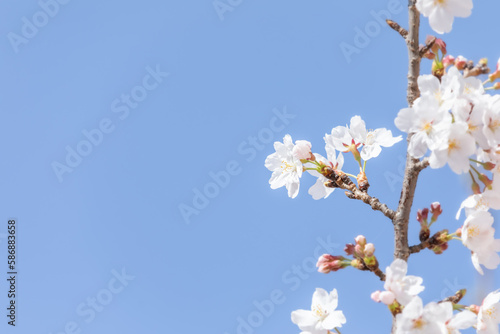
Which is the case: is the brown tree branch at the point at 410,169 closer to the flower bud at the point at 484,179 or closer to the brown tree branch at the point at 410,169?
the brown tree branch at the point at 410,169

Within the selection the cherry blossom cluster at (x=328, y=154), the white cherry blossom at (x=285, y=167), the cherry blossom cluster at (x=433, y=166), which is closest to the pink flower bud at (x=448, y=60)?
the cherry blossom cluster at (x=433, y=166)

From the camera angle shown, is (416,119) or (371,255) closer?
(416,119)

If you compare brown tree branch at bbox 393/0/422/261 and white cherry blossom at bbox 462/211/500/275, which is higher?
brown tree branch at bbox 393/0/422/261

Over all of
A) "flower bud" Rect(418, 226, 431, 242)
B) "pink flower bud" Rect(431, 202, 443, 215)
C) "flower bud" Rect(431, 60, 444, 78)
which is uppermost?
"flower bud" Rect(431, 60, 444, 78)

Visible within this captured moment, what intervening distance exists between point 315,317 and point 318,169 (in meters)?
0.81

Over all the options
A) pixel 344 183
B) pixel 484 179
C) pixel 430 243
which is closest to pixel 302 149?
pixel 344 183

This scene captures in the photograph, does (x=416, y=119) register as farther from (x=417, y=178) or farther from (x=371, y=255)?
(x=371, y=255)

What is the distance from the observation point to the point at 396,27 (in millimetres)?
2615

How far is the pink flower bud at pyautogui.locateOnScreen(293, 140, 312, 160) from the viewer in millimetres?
2938

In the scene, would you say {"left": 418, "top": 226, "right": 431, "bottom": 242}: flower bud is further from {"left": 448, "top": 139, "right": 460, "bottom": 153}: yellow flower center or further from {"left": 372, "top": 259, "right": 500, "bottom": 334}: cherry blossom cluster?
{"left": 448, "top": 139, "right": 460, "bottom": 153}: yellow flower center

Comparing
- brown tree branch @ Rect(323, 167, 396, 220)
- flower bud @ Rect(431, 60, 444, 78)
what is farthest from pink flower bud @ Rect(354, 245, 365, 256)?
flower bud @ Rect(431, 60, 444, 78)

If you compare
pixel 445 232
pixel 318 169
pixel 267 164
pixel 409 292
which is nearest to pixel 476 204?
pixel 445 232

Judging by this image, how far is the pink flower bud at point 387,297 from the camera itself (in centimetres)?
221

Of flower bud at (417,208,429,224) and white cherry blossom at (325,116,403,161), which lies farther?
white cherry blossom at (325,116,403,161)
